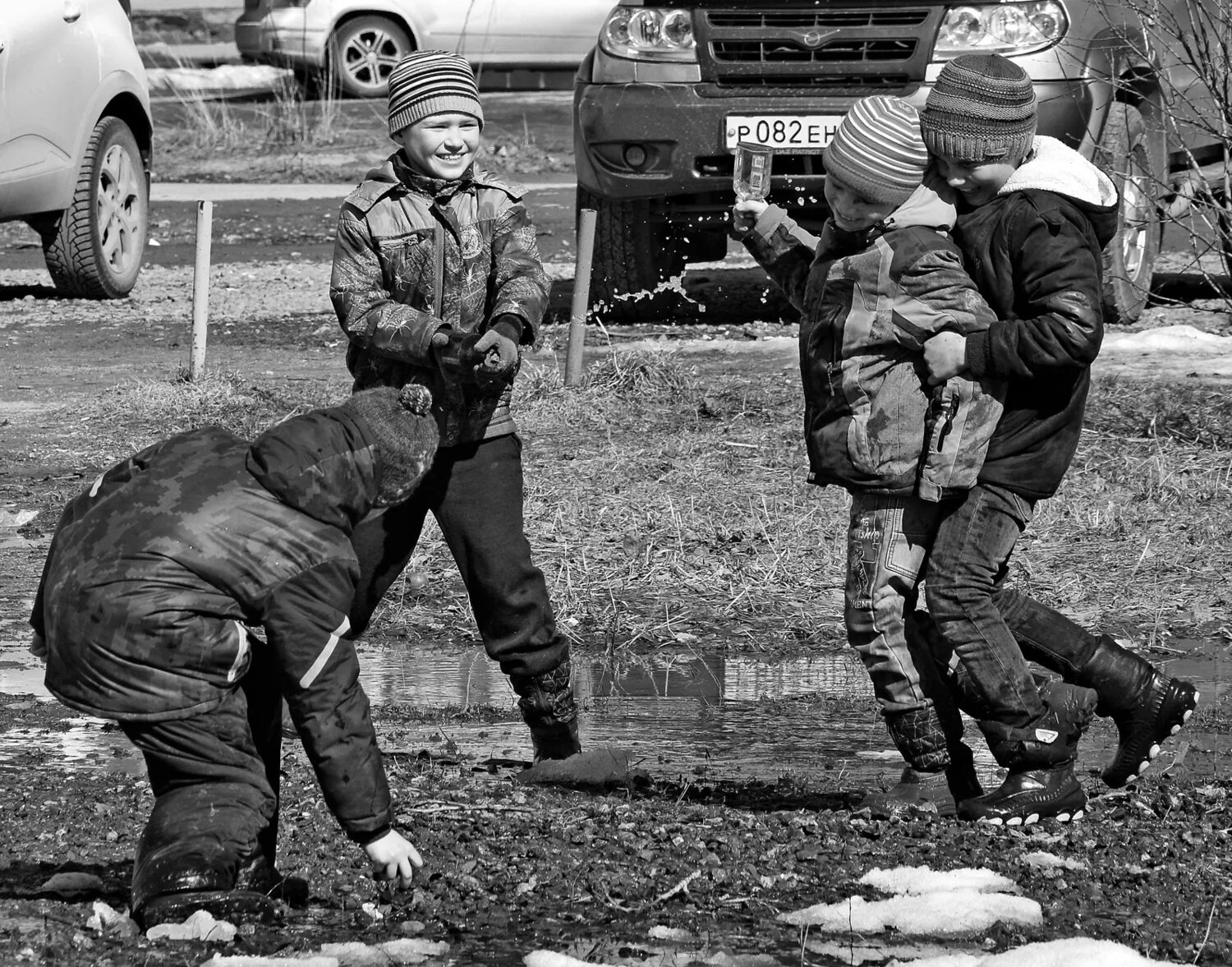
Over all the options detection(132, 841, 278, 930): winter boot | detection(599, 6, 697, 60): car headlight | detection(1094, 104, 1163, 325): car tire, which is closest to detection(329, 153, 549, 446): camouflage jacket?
detection(132, 841, 278, 930): winter boot

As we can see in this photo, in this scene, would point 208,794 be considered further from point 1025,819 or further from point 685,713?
point 685,713

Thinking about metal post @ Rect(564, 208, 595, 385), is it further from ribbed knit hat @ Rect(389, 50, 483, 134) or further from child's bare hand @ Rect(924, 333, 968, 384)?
child's bare hand @ Rect(924, 333, 968, 384)

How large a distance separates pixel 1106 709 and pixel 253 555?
6.45 feet

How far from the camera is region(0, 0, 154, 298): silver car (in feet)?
31.2

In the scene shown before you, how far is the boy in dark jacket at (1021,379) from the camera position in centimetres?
382

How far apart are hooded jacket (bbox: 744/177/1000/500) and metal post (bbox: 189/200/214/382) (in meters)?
5.09

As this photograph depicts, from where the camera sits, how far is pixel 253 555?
327 centimetres

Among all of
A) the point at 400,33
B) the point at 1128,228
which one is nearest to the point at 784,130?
the point at 1128,228

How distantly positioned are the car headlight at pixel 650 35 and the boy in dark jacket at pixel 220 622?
20.1 feet

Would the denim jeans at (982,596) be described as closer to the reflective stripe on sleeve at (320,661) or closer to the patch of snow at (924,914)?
the patch of snow at (924,914)

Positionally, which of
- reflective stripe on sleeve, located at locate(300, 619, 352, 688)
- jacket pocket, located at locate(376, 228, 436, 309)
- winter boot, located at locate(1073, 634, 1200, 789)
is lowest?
winter boot, located at locate(1073, 634, 1200, 789)

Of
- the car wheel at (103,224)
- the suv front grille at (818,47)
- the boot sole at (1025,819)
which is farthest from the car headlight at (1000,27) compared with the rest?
the boot sole at (1025,819)

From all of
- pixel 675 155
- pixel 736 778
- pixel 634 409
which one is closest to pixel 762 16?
pixel 675 155

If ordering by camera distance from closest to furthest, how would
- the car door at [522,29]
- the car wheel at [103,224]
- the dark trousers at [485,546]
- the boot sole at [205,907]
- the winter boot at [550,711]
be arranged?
1. the boot sole at [205,907]
2. the dark trousers at [485,546]
3. the winter boot at [550,711]
4. the car wheel at [103,224]
5. the car door at [522,29]
